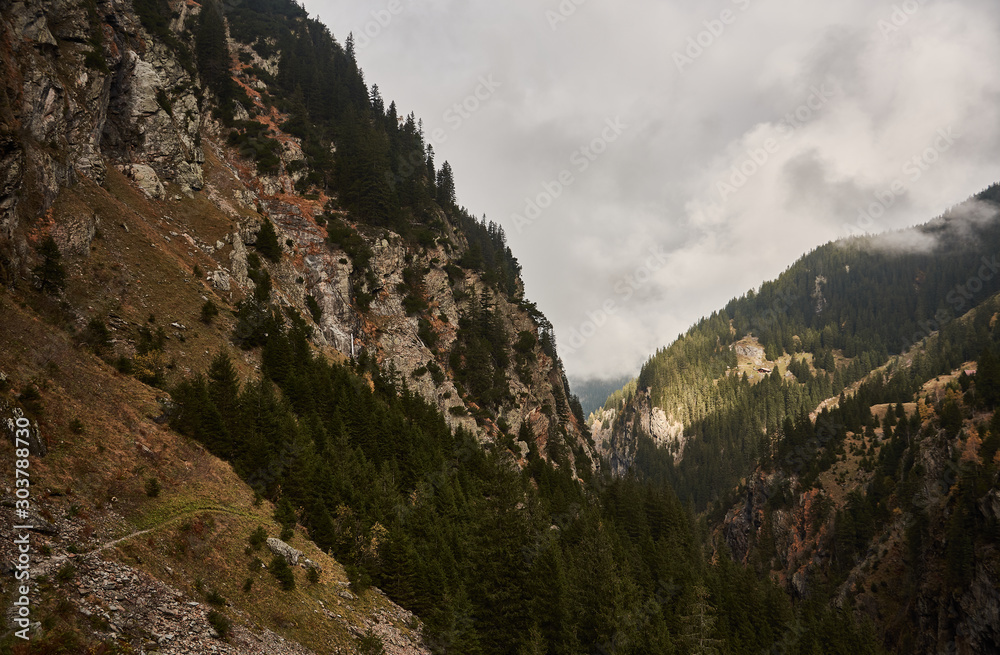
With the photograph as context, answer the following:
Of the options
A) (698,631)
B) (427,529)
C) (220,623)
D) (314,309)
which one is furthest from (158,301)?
(698,631)

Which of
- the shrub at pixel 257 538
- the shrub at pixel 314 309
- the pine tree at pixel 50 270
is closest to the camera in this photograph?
the shrub at pixel 257 538

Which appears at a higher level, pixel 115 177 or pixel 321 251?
pixel 321 251

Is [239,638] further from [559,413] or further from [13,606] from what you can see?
[559,413]

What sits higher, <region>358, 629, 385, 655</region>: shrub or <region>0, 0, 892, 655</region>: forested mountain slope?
<region>0, 0, 892, 655</region>: forested mountain slope

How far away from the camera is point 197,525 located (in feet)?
71.0

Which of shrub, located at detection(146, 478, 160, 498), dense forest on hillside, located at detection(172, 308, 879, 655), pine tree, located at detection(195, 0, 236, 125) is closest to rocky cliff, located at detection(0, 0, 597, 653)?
shrub, located at detection(146, 478, 160, 498)

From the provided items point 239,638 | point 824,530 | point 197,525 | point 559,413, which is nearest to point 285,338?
point 197,525

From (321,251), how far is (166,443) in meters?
48.3

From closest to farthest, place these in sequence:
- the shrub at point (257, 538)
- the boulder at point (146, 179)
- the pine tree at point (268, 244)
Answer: the shrub at point (257, 538) → the boulder at point (146, 179) → the pine tree at point (268, 244)

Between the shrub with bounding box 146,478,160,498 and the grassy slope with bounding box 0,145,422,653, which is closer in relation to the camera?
the grassy slope with bounding box 0,145,422,653

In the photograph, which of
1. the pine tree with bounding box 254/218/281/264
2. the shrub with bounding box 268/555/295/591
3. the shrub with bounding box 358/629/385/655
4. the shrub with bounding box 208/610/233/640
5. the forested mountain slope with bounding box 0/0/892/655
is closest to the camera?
the shrub with bounding box 208/610/233/640

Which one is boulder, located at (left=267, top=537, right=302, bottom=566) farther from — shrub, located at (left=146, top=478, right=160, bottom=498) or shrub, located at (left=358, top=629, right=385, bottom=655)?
shrub, located at (left=146, top=478, right=160, bottom=498)

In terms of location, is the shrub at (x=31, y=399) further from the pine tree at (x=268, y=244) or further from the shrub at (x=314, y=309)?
the shrub at (x=314, y=309)

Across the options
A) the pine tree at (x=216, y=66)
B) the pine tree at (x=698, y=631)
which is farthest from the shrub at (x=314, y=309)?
the pine tree at (x=698, y=631)
